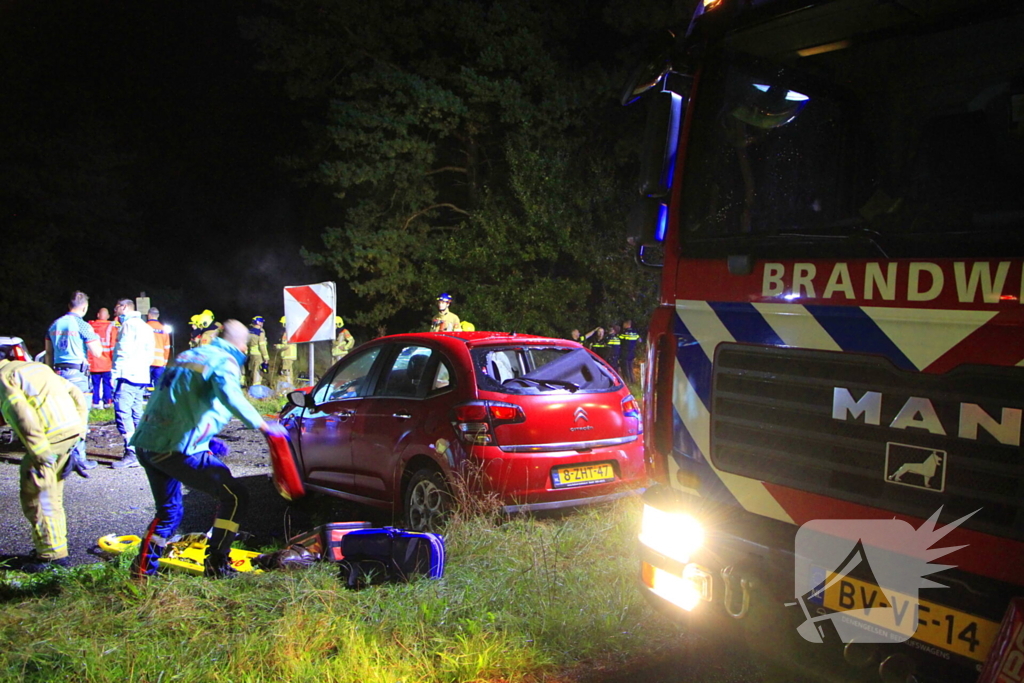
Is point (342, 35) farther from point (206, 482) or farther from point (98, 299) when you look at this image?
point (206, 482)

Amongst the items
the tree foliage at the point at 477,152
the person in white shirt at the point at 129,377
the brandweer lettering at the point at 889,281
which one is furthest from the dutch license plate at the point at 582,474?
the tree foliage at the point at 477,152

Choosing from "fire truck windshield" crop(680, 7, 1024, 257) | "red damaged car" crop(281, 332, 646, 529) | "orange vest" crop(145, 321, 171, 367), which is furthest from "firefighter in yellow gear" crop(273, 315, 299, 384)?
"fire truck windshield" crop(680, 7, 1024, 257)

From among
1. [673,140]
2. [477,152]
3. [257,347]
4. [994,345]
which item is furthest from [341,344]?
[994,345]

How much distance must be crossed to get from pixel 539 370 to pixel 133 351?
5.87m

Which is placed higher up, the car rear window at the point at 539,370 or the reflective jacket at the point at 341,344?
the car rear window at the point at 539,370

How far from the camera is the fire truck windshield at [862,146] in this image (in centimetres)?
258

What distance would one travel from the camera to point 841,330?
2777 millimetres

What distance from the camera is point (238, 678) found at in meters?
3.36

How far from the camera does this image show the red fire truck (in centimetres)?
244

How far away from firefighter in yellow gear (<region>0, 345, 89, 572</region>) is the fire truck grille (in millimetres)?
4334

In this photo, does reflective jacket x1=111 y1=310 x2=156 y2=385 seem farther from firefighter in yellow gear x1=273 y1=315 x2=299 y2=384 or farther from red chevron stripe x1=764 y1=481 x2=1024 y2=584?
red chevron stripe x1=764 y1=481 x2=1024 y2=584

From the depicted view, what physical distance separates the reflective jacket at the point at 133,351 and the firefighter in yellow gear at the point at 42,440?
12.1ft

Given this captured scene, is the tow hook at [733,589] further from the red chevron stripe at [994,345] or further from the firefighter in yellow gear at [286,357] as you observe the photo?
the firefighter in yellow gear at [286,357]

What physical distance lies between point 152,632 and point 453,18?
20481mm
